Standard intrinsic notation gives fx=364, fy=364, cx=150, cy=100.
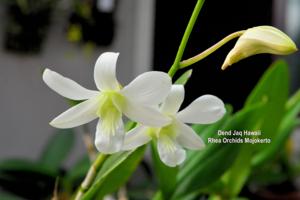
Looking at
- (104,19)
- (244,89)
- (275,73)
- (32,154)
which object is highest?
(275,73)

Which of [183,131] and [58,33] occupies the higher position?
[183,131]

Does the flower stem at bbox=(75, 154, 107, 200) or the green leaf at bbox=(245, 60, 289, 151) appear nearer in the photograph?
the flower stem at bbox=(75, 154, 107, 200)

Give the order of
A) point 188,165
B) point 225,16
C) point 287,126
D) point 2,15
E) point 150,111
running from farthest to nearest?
point 2,15
point 225,16
point 287,126
point 188,165
point 150,111

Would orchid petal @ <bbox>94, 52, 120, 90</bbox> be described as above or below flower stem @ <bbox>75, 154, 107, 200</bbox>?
above

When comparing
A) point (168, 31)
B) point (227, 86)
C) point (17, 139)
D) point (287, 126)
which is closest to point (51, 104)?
point (17, 139)

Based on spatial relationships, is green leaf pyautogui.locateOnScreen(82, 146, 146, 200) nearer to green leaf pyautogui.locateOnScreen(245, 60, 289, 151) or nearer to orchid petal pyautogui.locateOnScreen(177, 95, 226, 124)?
orchid petal pyautogui.locateOnScreen(177, 95, 226, 124)

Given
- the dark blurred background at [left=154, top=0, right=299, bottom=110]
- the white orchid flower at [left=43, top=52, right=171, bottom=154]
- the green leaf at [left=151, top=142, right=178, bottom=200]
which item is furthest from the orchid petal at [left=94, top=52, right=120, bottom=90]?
the dark blurred background at [left=154, top=0, right=299, bottom=110]

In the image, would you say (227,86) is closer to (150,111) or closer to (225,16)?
(225,16)
